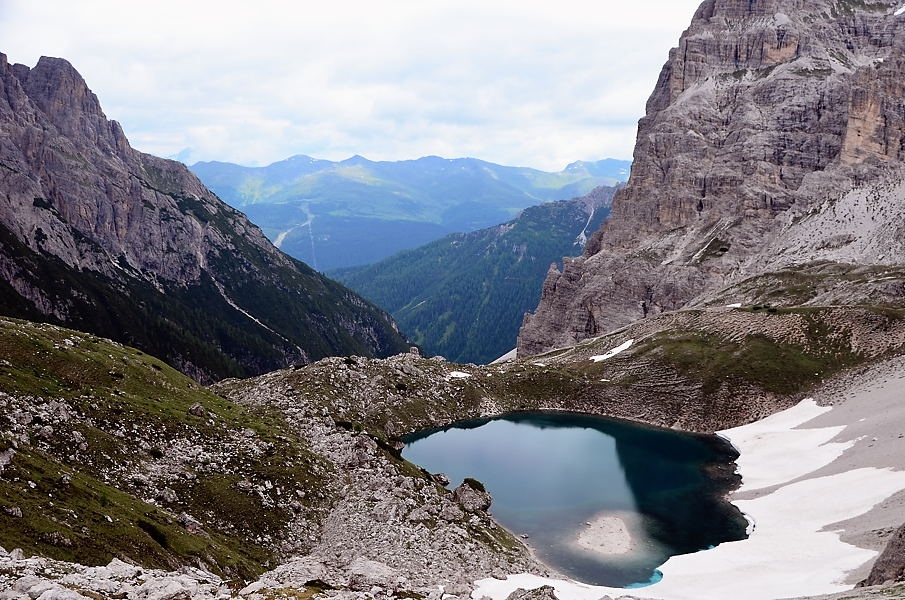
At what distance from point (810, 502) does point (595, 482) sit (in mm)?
26604

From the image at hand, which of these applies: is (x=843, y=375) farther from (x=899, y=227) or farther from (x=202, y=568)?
(x=202, y=568)

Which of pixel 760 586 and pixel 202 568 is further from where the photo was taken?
pixel 760 586

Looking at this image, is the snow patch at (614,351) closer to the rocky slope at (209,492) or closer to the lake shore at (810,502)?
the lake shore at (810,502)

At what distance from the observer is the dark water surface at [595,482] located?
217 ft

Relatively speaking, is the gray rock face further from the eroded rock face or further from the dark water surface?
the eroded rock face

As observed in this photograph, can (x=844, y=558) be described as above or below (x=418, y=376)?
below

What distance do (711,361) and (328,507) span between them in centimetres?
8783

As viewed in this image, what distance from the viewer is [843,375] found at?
109938 mm

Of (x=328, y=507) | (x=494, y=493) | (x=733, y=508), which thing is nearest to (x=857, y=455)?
(x=733, y=508)

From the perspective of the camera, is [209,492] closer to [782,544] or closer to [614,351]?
[782,544]

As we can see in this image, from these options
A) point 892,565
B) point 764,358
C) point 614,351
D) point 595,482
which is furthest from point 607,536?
point 614,351

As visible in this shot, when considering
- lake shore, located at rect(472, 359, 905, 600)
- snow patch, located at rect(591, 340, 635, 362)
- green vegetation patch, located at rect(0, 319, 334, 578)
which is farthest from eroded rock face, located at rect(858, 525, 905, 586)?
snow patch, located at rect(591, 340, 635, 362)

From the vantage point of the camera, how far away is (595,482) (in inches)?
3519

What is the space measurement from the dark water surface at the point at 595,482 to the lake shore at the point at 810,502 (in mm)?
3692
